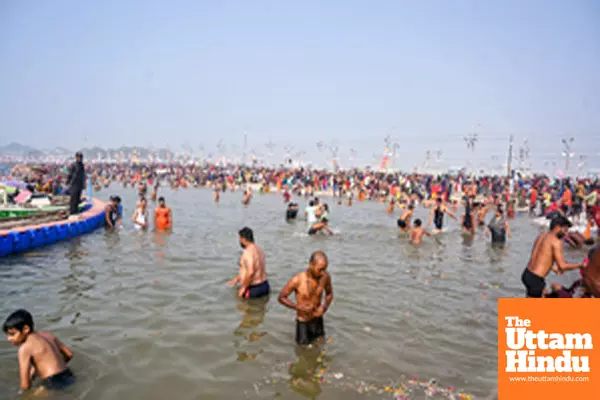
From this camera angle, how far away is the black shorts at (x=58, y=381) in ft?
14.3

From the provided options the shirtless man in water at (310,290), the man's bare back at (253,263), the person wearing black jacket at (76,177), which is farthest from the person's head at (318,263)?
the person wearing black jacket at (76,177)

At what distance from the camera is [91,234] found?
15.0 metres

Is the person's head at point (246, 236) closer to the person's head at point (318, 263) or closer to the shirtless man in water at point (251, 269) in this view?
the shirtless man in water at point (251, 269)

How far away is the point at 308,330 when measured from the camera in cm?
565

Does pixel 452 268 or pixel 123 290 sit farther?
pixel 452 268

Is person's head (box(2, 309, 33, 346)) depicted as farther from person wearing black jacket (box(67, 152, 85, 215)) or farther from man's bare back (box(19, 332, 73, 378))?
person wearing black jacket (box(67, 152, 85, 215))

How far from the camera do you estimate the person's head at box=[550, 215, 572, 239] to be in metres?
6.26

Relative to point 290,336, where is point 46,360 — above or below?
above

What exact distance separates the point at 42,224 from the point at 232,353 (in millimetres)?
10557

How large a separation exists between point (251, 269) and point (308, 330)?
1755 millimetres

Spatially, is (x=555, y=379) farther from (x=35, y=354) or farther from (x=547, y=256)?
(x=35, y=354)

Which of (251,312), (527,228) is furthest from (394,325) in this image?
(527,228)

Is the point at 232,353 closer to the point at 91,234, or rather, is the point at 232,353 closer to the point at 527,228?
the point at 91,234

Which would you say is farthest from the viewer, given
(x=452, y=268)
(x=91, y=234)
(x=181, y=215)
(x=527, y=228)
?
(x=181, y=215)
